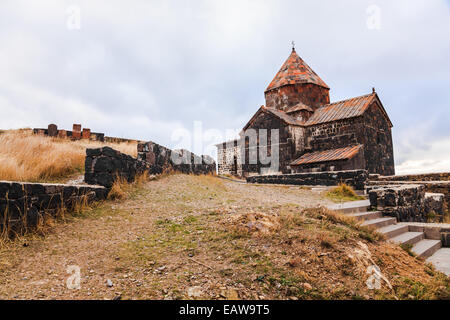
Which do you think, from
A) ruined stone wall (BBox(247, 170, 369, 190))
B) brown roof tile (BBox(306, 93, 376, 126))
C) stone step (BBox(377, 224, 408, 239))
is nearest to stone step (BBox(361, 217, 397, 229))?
stone step (BBox(377, 224, 408, 239))

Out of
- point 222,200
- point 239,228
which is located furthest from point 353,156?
point 239,228

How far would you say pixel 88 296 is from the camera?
110 inches

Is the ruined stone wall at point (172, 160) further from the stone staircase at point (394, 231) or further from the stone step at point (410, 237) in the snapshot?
the stone step at point (410, 237)

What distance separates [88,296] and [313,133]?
63.2 ft

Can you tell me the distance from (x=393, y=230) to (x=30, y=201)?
24.1 ft

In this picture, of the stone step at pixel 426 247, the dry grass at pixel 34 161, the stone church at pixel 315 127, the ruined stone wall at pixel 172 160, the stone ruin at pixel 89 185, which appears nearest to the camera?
the stone ruin at pixel 89 185

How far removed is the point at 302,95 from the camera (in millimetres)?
21906

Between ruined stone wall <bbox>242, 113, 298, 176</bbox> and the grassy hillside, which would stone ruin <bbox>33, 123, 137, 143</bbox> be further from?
ruined stone wall <bbox>242, 113, 298, 176</bbox>

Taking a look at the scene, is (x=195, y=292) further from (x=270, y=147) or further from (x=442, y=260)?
(x=270, y=147)

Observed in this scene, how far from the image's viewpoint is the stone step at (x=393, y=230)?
236 inches

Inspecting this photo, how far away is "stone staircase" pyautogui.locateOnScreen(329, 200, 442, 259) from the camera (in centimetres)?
576

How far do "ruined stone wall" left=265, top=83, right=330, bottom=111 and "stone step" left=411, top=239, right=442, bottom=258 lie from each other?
16.9 metres

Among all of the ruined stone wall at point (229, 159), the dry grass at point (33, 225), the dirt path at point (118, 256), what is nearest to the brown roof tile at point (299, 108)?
the ruined stone wall at point (229, 159)
